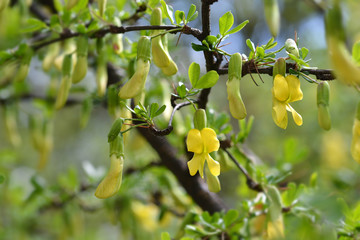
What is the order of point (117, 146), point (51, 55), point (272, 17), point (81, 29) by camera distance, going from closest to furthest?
point (272, 17) < point (117, 146) < point (81, 29) < point (51, 55)

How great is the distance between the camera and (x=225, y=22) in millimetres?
A: 555

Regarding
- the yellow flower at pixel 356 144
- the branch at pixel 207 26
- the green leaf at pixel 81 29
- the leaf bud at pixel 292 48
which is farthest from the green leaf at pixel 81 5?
the yellow flower at pixel 356 144

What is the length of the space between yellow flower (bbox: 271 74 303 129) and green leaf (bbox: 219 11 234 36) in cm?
10

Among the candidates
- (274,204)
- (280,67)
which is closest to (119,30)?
(280,67)

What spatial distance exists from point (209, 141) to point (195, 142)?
19 millimetres

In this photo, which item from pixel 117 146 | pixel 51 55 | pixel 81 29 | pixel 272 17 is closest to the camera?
pixel 272 17

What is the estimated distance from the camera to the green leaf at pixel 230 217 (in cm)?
70

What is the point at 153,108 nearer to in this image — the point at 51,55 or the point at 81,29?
the point at 81,29

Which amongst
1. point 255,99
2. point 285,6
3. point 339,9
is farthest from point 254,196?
point 255,99

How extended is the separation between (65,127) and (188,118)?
271 cm

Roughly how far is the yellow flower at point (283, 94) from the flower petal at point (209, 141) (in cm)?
8

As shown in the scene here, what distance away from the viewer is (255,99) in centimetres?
257

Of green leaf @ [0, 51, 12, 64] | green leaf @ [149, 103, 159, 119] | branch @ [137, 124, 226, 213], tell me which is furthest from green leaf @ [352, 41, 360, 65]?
green leaf @ [0, 51, 12, 64]

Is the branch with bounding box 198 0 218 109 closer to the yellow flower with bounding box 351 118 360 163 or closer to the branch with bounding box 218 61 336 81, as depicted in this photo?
the branch with bounding box 218 61 336 81
